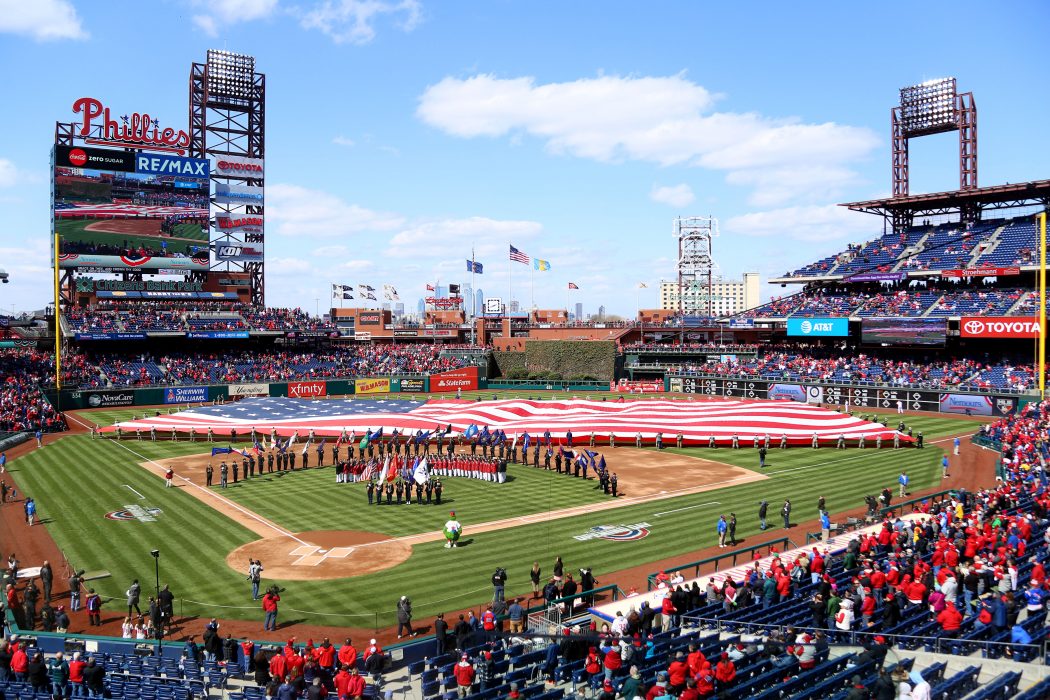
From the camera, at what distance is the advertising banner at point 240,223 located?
82.0 meters

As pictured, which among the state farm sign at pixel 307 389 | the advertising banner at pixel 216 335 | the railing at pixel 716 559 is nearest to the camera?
the railing at pixel 716 559

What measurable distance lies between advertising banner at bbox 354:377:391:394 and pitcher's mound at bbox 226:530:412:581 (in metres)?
48.3

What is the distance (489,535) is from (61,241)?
61.7 metres

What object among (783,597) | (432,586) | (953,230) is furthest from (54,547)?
(953,230)

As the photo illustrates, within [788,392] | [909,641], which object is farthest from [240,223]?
[909,641]

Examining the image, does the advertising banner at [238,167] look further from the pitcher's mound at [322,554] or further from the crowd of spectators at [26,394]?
the pitcher's mound at [322,554]

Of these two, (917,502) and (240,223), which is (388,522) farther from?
(240,223)

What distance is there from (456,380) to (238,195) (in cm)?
2943

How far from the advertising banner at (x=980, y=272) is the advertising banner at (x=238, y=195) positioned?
65.4 metres

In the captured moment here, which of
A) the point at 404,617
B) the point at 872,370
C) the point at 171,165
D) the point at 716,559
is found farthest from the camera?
the point at 171,165

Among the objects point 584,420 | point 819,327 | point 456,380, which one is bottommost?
point 584,420

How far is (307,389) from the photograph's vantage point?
72.9 m

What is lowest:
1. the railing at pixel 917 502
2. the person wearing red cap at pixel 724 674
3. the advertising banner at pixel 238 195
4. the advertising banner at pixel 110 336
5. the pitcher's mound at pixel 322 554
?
the pitcher's mound at pixel 322 554

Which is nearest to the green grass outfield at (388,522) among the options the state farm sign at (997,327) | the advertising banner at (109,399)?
the state farm sign at (997,327)
